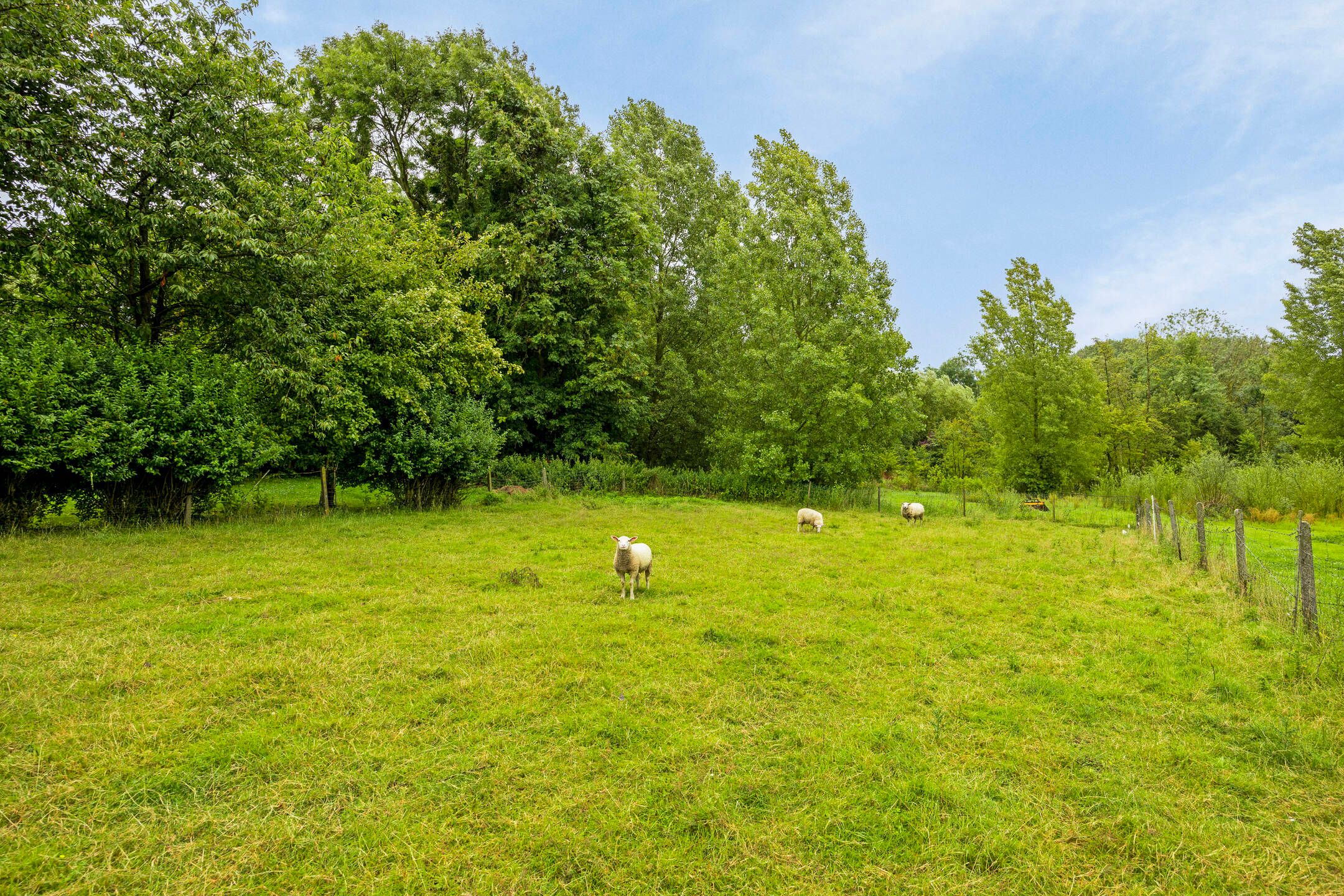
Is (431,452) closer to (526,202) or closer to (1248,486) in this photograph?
(526,202)

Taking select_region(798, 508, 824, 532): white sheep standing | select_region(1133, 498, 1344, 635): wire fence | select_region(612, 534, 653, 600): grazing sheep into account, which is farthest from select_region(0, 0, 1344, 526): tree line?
select_region(1133, 498, 1344, 635): wire fence

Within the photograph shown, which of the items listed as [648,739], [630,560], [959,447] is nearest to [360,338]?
[630,560]

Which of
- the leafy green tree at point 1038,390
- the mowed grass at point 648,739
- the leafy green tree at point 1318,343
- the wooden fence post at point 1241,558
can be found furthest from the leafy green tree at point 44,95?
the leafy green tree at point 1318,343

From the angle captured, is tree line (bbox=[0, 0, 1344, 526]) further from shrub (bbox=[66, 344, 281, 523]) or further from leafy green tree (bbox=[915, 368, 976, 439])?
leafy green tree (bbox=[915, 368, 976, 439])

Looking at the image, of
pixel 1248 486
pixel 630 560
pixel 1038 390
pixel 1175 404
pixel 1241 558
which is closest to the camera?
pixel 1241 558

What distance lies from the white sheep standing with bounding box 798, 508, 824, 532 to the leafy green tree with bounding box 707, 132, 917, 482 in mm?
7743

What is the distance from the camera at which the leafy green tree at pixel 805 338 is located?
26.2 meters

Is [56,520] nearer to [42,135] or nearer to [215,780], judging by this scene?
[42,135]

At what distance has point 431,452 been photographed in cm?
1853

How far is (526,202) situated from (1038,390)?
29.1 meters

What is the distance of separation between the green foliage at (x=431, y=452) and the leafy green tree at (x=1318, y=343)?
125 ft

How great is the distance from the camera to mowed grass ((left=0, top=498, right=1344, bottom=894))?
3.65 m

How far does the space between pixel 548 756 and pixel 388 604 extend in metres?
5.15

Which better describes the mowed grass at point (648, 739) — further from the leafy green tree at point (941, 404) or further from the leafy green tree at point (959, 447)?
the leafy green tree at point (941, 404)
